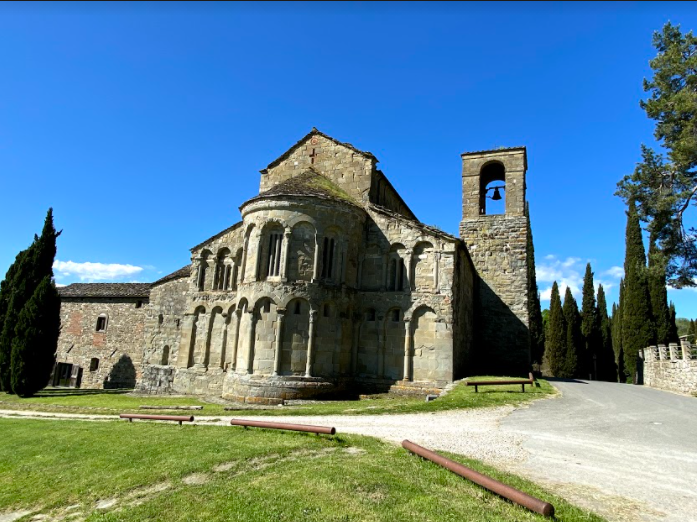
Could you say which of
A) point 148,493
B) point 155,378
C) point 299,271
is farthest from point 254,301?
point 148,493

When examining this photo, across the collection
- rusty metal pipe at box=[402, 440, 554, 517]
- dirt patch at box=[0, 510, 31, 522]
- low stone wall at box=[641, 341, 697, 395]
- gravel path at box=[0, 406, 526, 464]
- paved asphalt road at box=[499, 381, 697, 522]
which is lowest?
dirt patch at box=[0, 510, 31, 522]

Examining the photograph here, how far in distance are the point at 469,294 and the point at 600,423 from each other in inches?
542

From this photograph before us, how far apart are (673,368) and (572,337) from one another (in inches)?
687

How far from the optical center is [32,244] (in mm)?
27203

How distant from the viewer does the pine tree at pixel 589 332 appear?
40.8m

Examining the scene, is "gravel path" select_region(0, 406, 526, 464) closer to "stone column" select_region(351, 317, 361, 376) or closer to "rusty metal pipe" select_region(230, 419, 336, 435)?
"rusty metal pipe" select_region(230, 419, 336, 435)

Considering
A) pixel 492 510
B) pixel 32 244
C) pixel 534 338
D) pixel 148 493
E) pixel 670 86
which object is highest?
pixel 670 86

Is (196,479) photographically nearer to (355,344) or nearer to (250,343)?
(250,343)

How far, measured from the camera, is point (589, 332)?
4269 cm

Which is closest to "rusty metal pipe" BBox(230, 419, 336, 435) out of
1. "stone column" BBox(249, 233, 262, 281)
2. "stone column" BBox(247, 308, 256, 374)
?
"stone column" BBox(247, 308, 256, 374)

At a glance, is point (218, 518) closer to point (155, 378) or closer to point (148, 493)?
point (148, 493)

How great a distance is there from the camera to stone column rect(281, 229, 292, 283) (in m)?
18.2

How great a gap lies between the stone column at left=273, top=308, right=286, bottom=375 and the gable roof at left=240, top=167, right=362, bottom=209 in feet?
16.8

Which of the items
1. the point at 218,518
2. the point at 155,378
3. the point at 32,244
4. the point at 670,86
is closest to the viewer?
the point at 218,518
